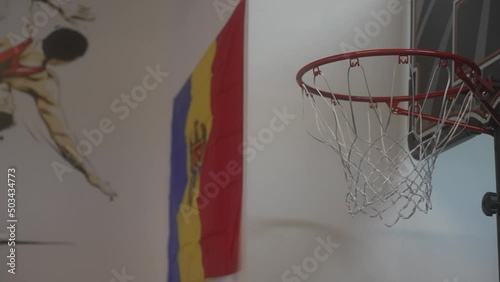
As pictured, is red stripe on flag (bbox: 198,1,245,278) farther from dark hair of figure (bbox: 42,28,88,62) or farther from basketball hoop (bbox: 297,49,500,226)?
dark hair of figure (bbox: 42,28,88,62)

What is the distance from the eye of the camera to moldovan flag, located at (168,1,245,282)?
1.70 m

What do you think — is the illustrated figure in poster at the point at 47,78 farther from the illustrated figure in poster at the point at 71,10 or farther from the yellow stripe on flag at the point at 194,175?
the yellow stripe on flag at the point at 194,175

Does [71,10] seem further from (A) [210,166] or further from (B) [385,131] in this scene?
(B) [385,131]

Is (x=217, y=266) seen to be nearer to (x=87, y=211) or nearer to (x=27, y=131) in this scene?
(x=87, y=211)

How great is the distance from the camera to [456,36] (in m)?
1.89

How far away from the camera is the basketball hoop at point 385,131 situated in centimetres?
175

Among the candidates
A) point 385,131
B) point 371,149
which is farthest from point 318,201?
point 385,131

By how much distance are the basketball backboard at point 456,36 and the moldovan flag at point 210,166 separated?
2.25ft

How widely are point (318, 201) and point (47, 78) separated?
4.70ft

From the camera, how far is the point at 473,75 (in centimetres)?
153

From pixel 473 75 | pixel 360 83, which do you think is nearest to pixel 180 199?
pixel 360 83

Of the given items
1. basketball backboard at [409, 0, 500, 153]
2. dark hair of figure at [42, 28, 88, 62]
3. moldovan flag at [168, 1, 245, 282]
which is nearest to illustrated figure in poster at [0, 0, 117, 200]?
dark hair of figure at [42, 28, 88, 62]

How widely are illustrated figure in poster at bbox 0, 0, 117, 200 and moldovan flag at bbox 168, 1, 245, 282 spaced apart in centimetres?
49

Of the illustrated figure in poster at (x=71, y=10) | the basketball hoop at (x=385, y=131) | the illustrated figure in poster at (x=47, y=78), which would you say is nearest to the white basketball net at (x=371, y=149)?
the basketball hoop at (x=385, y=131)
